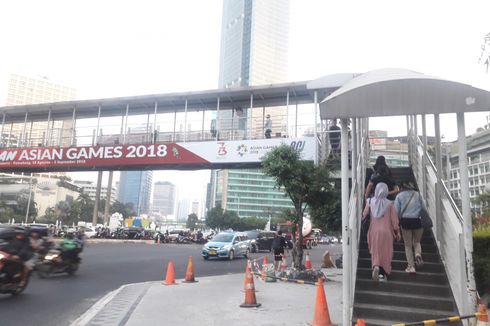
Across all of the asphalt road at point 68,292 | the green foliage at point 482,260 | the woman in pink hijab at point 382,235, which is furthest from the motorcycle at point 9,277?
the green foliage at point 482,260

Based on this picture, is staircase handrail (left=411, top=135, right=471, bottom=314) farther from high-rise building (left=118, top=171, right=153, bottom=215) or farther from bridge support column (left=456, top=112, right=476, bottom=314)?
high-rise building (left=118, top=171, right=153, bottom=215)

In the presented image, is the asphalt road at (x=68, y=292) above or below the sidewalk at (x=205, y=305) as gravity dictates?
below

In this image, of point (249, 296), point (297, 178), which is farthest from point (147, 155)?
point (249, 296)

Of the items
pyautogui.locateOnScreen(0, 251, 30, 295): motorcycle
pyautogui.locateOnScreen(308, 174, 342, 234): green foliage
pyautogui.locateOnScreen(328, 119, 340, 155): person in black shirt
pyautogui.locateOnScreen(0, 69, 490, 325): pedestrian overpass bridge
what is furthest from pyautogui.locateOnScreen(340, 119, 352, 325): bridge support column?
pyautogui.locateOnScreen(328, 119, 340, 155): person in black shirt

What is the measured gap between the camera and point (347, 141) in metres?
6.12

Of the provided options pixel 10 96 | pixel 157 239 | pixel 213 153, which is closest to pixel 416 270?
pixel 213 153

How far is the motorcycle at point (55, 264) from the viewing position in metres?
11.9

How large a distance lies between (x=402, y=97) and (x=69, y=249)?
1094 centimetres

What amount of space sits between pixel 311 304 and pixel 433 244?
2789mm

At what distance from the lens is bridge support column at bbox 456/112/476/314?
198 inches

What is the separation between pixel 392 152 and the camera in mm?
13906

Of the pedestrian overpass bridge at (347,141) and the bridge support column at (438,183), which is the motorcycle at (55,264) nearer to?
the pedestrian overpass bridge at (347,141)

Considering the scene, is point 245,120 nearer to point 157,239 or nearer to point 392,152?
point 392,152

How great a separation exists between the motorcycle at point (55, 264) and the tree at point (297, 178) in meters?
6.93
